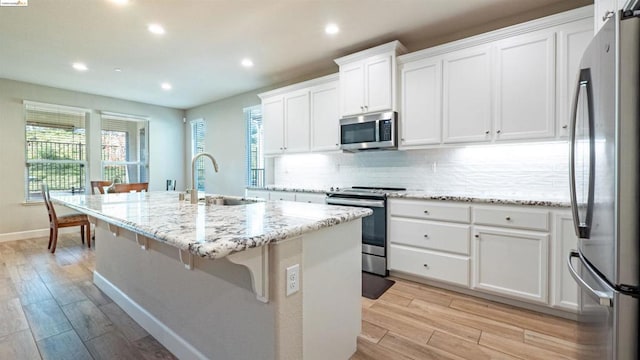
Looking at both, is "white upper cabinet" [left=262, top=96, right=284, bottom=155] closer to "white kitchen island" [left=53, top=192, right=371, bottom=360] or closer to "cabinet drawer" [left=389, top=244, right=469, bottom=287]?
"cabinet drawer" [left=389, top=244, right=469, bottom=287]

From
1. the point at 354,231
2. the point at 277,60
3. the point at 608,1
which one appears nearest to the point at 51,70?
the point at 277,60

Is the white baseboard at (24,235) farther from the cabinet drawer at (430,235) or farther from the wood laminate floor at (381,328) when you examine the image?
the cabinet drawer at (430,235)

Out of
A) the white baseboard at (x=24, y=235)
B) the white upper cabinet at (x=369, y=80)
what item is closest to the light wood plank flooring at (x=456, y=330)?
the white upper cabinet at (x=369, y=80)

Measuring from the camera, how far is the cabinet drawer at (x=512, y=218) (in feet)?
7.08

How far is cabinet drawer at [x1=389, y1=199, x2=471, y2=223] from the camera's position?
8.18ft

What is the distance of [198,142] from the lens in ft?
21.1

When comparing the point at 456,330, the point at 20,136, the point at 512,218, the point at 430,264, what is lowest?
the point at 456,330

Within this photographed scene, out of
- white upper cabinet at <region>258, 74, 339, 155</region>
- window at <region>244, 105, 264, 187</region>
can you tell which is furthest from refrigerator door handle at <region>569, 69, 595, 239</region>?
window at <region>244, 105, 264, 187</region>

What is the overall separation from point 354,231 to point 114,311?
2.09m

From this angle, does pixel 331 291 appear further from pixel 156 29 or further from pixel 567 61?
pixel 156 29

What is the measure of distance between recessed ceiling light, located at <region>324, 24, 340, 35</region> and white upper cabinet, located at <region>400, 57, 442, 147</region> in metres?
0.83

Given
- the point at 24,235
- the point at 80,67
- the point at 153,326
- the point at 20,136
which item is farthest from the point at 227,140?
the point at 153,326

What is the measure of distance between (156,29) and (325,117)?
82.8 inches

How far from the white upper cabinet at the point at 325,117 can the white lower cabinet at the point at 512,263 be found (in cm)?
199
